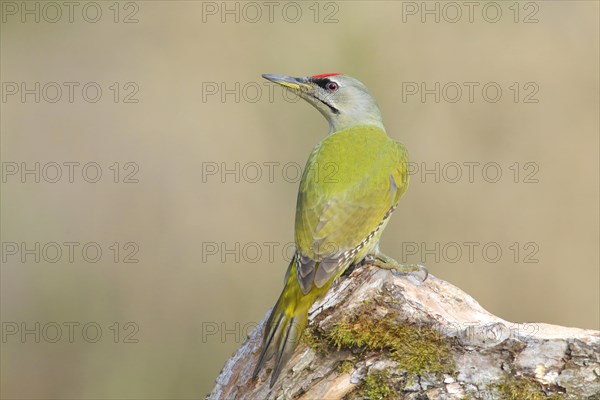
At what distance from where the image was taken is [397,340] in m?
4.31

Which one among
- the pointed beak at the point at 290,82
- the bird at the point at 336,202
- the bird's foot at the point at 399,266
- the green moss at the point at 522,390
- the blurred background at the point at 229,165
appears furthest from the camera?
the blurred background at the point at 229,165

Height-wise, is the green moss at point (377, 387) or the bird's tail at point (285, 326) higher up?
the bird's tail at point (285, 326)

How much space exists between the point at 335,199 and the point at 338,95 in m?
1.37

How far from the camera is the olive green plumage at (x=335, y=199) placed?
470cm

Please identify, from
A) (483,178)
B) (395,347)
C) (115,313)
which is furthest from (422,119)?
(395,347)

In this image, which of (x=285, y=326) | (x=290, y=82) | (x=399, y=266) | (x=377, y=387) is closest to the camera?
(x=377, y=387)

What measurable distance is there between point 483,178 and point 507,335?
4.48 metres

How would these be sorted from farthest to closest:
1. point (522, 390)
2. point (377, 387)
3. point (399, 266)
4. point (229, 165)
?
1. point (229, 165)
2. point (399, 266)
3. point (377, 387)
4. point (522, 390)

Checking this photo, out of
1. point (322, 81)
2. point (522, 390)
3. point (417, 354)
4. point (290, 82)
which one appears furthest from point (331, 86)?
point (522, 390)

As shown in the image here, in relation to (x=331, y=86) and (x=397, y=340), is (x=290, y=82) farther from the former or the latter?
(x=397, y=340)

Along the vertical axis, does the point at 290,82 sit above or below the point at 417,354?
above

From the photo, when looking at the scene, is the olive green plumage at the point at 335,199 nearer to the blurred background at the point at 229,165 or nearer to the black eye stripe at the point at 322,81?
the black eye stripe at the point at 322,81

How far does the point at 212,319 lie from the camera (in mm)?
7824

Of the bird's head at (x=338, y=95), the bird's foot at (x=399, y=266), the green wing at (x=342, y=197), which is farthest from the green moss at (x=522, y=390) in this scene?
the bird's head at (x=338, y=95)
